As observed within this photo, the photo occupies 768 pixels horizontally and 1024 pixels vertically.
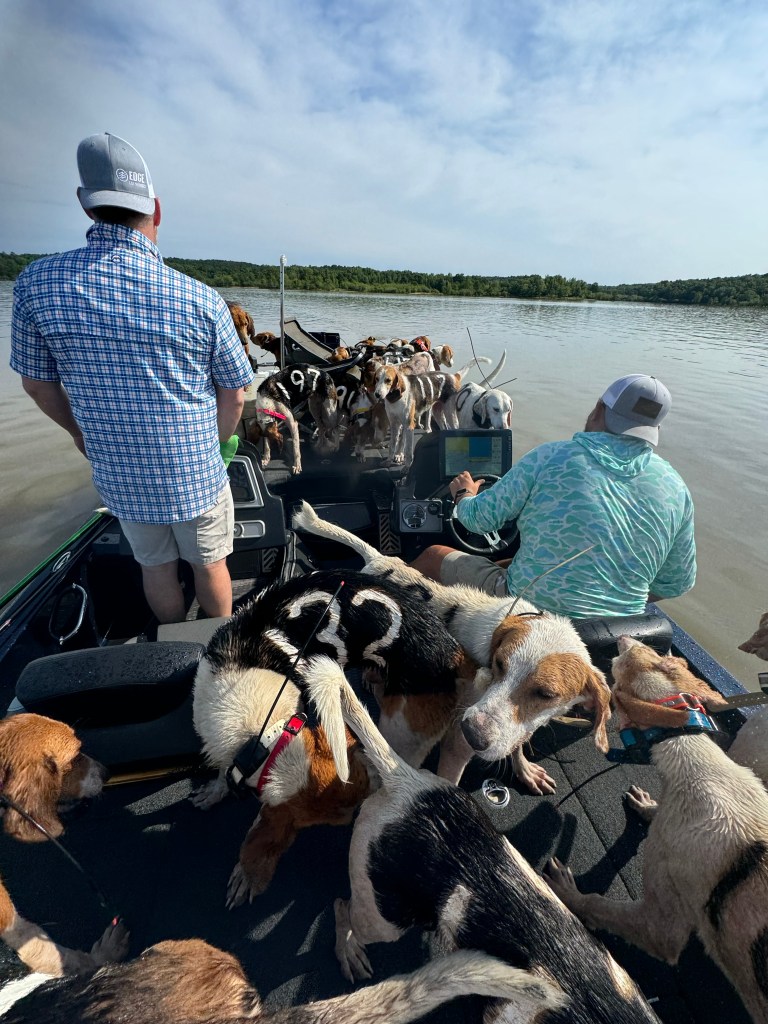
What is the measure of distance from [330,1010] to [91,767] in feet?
3.74

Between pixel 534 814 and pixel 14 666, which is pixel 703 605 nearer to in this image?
pixel 534 814

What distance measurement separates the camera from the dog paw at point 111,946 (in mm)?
1572

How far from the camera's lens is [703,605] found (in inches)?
186

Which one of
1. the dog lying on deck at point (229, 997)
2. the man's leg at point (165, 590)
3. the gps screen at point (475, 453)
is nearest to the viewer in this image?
the dog lying on deck at point (229, 997)

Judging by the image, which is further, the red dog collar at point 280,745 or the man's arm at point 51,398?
the man's arm at point 51,398

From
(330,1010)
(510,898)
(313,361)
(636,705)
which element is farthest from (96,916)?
(313,361)

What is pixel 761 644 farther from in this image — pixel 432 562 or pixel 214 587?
pixel 214 587

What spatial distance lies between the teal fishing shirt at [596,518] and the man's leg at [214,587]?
1.56 metres

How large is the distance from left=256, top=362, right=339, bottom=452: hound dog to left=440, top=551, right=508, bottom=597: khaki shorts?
3911 mm

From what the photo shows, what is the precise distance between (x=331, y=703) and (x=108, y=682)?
81 centimetres

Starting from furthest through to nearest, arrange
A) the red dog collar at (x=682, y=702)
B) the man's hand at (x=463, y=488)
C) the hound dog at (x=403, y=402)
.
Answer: the hound dog at (x=403, y=402)
the man's hand at (x=463, y=488)
the red dog collar at (x=682, y=702)

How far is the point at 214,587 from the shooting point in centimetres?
255

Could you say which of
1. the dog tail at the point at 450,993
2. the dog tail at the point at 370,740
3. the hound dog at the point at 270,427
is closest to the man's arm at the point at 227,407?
the dog tail at the point at 370,740

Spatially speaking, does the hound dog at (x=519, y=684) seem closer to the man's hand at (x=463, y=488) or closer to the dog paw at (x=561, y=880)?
the dog paw at (x=561, y=880)
